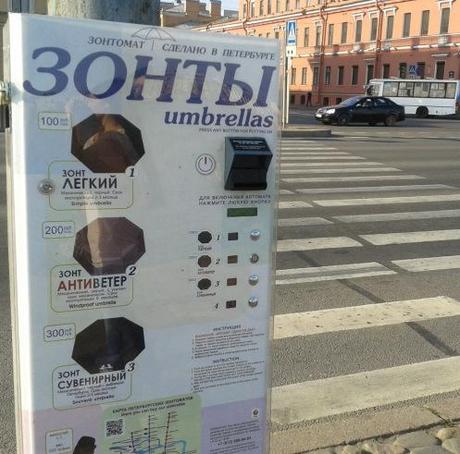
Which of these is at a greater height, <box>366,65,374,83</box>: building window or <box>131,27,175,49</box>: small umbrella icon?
<box>366,65,374,83</box>: building window

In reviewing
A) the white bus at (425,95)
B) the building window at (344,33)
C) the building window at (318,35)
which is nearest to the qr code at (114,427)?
the white bus at (425,95)

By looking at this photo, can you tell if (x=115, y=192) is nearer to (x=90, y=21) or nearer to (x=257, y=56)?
(x=90, y=21)

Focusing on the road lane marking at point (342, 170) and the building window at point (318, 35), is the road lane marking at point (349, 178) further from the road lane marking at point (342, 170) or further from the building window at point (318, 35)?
the building window at point (318, 35)

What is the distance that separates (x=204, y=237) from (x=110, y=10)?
33.6 inches

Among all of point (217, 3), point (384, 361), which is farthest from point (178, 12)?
point (384, 361)

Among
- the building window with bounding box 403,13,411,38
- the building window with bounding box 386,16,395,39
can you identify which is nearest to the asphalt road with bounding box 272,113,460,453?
the building window with bounding box 403,13,411,38

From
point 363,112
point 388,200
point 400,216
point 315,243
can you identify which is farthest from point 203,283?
point 363,112

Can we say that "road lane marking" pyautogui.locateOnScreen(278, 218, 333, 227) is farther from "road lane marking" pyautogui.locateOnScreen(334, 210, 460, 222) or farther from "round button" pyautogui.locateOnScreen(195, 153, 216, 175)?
"round button" pyautogui.locateOnScreen(195, 153, 216, 175)

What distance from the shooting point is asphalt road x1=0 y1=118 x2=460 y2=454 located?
3295mm

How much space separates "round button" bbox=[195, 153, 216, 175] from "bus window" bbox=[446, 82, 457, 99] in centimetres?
4079

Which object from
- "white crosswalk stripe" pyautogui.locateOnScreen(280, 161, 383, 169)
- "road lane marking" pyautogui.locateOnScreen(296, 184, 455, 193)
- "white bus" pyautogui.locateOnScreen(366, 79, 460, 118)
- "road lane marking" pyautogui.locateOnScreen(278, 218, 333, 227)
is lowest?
"road lane marking" pyautogui.locateOnScreen(278, 218, 333, 227)

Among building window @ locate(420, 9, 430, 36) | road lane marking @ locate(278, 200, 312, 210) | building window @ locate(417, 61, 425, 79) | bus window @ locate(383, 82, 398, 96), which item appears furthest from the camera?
building window @ locate(417, 61, 425, 79)

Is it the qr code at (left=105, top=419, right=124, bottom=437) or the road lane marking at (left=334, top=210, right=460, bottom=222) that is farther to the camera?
the road lane marking at (left=334, top=210, right=460, bottom=222)

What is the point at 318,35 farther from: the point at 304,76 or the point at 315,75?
the point at 304,76
